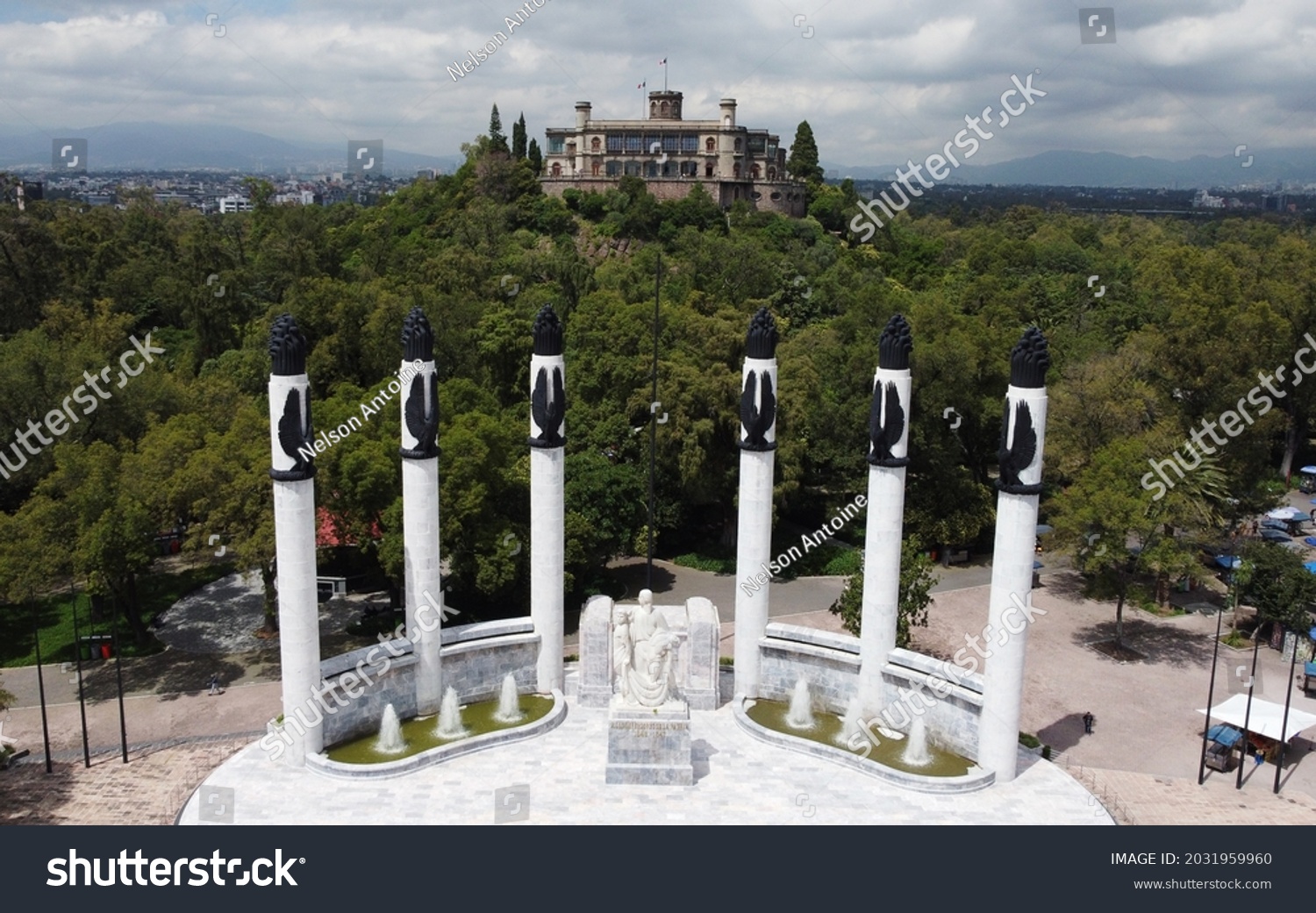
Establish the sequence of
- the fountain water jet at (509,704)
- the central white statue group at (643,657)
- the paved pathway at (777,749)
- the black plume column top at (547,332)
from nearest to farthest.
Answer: the paved pathway at (777,749), the central white statue group at (643,657), the black plume column top at (547,332), the fountain water jet at (509,704)

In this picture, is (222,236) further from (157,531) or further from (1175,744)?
(1175,744)

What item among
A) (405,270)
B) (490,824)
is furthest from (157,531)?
(405,270)

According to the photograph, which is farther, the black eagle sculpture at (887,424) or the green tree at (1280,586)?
the green tree at (1280,586)

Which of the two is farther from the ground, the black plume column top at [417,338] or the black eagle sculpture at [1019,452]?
the black plume column top at [417,338]

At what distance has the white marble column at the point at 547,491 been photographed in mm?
23656

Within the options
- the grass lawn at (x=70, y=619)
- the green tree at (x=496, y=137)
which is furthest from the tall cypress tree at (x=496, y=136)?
the grass lawn at (x=70, y=619)

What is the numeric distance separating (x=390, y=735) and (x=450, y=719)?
1.46 meters

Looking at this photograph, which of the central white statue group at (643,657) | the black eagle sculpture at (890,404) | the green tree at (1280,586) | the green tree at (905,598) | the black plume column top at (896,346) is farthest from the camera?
the green tree at (1280,586)

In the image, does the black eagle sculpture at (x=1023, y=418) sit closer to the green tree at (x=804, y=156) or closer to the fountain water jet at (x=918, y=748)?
the fountain water jet at (x=918, y=748)

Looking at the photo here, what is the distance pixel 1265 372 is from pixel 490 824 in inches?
1561

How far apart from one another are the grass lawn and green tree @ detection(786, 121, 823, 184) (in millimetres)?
82342

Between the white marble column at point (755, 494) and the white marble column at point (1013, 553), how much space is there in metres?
5.47

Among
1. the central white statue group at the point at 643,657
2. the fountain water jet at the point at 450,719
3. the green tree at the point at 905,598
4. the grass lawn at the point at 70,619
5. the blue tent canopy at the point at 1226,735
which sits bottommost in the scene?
the grass lawn at the point at 70,619

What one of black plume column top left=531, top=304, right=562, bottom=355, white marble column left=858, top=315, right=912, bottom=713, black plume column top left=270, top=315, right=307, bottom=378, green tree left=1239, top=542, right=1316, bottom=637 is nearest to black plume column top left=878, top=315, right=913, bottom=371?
white marble column left=858, top=315, right=912, bottom=713
